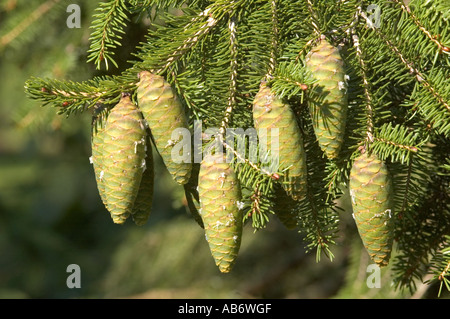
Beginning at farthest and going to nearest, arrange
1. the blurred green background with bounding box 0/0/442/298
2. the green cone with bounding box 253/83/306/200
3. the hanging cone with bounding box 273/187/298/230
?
the blurred green background with bounding box 0/0/442/298
the hanging cone with bounding box 273/187/298/230
the green cone with bounding box 253/83/306/200

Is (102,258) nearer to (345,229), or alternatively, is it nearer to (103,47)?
(345,229)

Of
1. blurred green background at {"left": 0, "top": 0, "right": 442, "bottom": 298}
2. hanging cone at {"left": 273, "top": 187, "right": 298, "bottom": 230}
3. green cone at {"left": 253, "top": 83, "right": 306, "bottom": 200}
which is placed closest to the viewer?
green cone at {"left": 253, "top": 83, "right": 306, "bottom": 200}

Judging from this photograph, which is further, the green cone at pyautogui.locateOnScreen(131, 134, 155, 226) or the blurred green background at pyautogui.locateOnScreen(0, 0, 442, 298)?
the blurred green background at pyautogui.locateOnScreen(0, 0, 442, 298)

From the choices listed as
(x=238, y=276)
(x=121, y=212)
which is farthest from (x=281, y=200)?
(x=238, y=276)

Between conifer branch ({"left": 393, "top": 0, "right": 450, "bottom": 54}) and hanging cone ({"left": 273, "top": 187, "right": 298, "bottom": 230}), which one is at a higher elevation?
conifer branch ({"left": 393, "top": 0, "right": 450, "bottom": 54})

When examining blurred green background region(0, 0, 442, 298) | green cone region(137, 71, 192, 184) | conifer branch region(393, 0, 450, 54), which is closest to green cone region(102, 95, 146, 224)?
green cone region(137, 71, 192, 184)

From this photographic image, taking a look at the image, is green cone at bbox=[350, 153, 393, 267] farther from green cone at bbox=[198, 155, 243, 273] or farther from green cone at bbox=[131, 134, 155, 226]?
green cone at bbox=[131, 134, 155, 226]

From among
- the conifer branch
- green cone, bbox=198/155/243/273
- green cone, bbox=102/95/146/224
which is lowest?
green cone, bbox=198/155/243/273

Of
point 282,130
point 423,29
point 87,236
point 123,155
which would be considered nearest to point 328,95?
point 282,130
